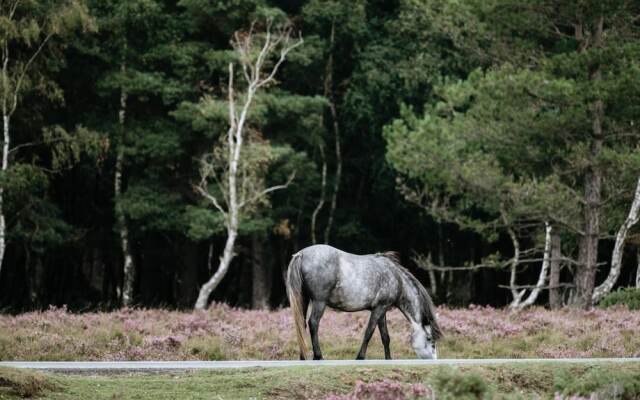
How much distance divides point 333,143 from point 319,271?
32.8 meters

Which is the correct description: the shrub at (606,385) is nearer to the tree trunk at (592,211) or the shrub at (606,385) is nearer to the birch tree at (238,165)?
the tree trunk at (592,211)

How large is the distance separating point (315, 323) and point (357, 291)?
831 mm

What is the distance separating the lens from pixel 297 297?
16.0m

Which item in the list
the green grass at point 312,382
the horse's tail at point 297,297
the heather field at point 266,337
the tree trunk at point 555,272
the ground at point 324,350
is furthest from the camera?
the tree trunk at point 555,272

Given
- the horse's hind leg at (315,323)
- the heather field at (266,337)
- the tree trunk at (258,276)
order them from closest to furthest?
the horse's hind leg at (315,323) → the heather field at (266,337) → the tree trunk at (258,276)

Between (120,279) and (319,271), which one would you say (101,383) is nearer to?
(319,271)

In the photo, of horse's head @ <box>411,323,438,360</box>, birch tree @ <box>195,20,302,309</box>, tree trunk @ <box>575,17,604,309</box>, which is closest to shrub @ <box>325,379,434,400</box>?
horse's head @ <box>411,323,438,360</box>

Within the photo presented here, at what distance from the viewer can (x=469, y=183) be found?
31.4 metres

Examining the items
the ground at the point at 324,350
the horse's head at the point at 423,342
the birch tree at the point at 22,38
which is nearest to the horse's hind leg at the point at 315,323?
the horse's head at the point at 423,342

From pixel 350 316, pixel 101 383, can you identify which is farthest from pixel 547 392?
pixel 350 316

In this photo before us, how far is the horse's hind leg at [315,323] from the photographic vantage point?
52.6ft

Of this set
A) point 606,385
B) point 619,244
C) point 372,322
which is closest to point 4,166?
point 619,244

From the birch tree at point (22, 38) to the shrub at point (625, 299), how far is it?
1866 centimetres

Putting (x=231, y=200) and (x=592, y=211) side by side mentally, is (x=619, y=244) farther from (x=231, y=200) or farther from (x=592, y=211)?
(x=231, y=200)
